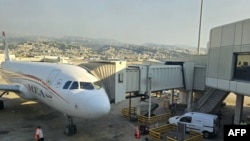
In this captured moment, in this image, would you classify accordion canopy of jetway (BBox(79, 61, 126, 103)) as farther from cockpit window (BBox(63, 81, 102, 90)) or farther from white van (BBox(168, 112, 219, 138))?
white van (BBox(168, 112, 219, 138))

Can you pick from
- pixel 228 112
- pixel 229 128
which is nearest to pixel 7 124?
pixel 229 128

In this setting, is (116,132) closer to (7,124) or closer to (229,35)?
(7,124)

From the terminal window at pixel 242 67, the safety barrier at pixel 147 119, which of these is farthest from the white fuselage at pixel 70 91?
the terminal window at pixel 242 67

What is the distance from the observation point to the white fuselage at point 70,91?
18.1 m

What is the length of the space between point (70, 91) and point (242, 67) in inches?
589

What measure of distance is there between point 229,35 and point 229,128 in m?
15.5

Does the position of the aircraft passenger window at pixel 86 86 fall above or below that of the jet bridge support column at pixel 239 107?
above

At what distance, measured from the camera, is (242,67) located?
2189 centimetres

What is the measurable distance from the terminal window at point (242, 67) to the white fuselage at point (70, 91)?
1210 centimetres

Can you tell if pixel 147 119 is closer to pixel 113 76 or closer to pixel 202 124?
pixel 202 124

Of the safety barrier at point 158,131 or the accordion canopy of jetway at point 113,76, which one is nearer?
the safety barrier at point 158,131

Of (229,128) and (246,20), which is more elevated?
(246,20)

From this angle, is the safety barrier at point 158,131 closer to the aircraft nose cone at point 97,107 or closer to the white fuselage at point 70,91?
the white fuselage at point 70,91

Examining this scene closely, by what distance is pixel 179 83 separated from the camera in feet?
104
